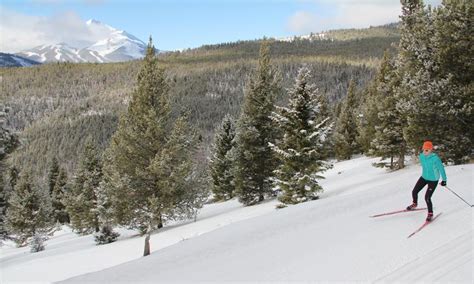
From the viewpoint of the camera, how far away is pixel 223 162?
42.8 m

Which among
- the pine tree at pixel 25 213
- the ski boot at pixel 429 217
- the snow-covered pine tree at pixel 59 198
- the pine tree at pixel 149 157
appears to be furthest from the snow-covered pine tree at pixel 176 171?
the snow-covered pine tree at pixel 59 198

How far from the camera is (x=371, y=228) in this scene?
1151 cm

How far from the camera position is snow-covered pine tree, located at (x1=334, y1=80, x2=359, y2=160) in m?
55.7

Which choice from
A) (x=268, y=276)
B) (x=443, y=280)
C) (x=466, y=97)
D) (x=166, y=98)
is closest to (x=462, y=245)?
(x=443, y=280)

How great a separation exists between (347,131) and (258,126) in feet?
101

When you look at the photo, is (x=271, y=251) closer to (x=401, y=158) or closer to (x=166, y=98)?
(x=166, y=98)

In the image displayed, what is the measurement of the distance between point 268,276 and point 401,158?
25.8m

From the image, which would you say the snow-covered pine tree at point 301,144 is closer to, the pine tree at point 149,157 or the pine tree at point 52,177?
the pine tree at point 149,157

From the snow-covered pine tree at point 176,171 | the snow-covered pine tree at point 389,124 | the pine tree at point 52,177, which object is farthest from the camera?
the pine tree at point 52,177

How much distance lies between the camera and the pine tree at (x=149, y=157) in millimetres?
22672

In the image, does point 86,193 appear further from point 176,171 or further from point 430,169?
point 430,169

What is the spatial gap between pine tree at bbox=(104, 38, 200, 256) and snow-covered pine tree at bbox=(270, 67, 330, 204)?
5.95 metres

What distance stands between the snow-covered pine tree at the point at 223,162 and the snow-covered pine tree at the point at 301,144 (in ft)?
50.5

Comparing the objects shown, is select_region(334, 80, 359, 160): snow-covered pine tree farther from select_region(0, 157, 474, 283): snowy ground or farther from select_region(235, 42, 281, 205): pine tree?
select_region(0, 157, 474, 283): snowy ground
